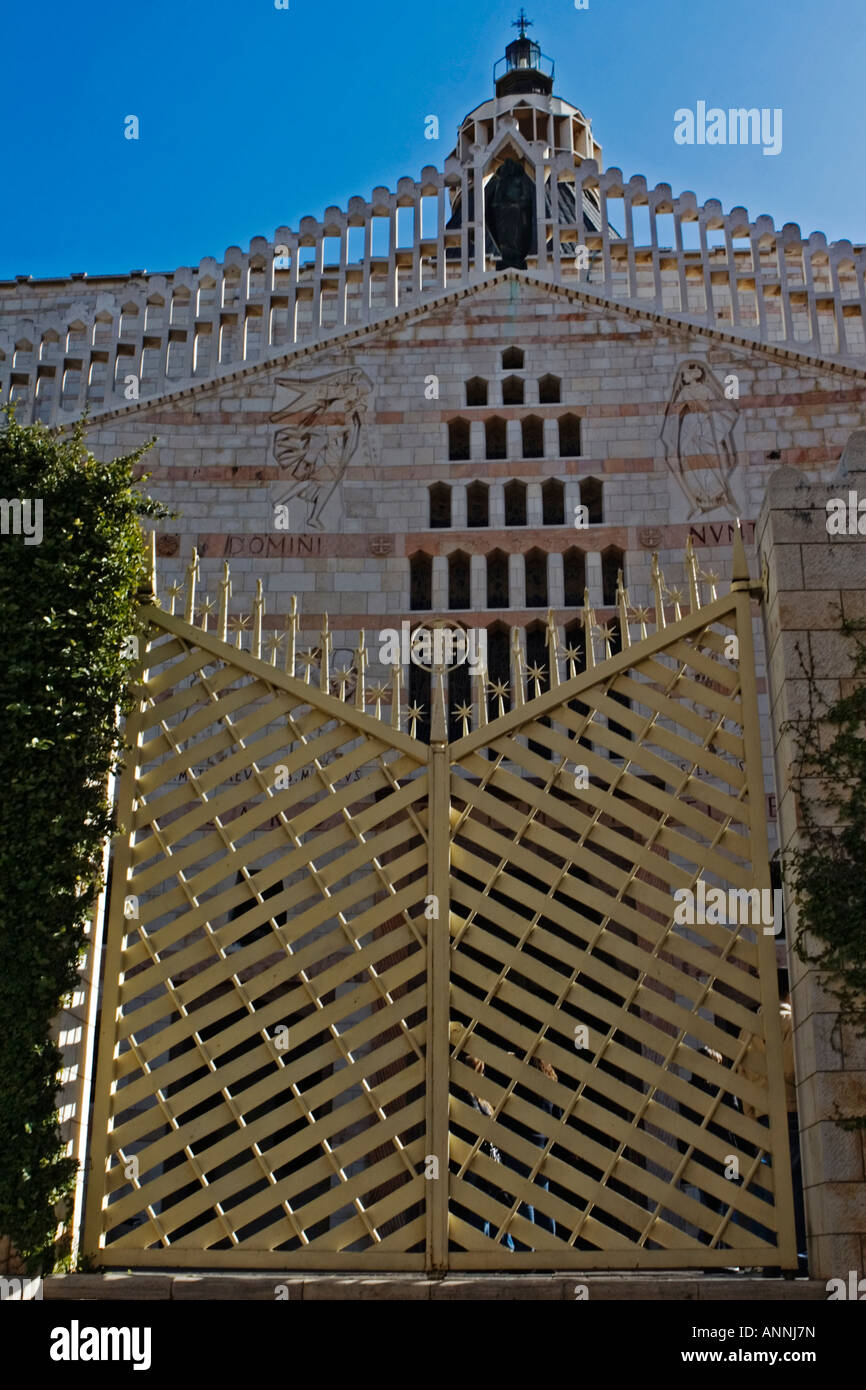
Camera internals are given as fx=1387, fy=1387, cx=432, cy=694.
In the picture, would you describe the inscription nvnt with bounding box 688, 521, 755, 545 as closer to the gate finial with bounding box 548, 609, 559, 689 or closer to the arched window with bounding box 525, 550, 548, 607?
the arched window with bounding box 525, 550, 548, 607

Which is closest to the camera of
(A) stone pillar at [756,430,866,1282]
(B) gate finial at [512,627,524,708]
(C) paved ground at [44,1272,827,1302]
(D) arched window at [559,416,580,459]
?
(C) paved ground at [44,1272,827,1302]

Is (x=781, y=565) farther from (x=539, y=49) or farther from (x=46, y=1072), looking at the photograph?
(x=539, y=49)

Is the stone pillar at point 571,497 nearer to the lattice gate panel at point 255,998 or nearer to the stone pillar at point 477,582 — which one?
the stone pillar at point 477,582

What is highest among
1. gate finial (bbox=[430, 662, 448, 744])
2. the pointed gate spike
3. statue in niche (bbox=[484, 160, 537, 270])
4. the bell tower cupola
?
the bell tower cupola

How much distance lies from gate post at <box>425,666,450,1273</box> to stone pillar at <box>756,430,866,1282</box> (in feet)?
5.84

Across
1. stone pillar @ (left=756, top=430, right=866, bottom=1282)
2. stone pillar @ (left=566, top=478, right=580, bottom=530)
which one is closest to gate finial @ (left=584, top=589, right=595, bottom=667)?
stone pillar @ (left=756, top=430, right=866, bottom=1282)

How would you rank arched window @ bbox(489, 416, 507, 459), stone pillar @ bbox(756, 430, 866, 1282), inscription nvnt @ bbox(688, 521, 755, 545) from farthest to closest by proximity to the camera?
arched window @ bbox(489, 416, 507, 459), inscription nvnt @ bbox(688, 521, 755, 545), stone pillar @ bbox(756, 430, 866, 1282)

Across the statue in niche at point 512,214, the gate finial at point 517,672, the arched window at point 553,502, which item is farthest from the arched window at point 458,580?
the gate finial at point 517,672

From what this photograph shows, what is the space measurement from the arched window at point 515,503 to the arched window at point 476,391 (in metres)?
Answer: 1.34

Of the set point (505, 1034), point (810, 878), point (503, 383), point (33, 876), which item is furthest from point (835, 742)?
point (503, 383)

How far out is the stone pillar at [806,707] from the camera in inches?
257

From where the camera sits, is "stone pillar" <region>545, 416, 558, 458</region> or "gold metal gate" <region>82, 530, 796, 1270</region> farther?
"stone pillar" <region>545, 416, 558, 458</region>

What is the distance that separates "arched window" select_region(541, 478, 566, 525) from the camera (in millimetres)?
18078

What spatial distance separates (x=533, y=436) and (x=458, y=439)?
1.01 meters
